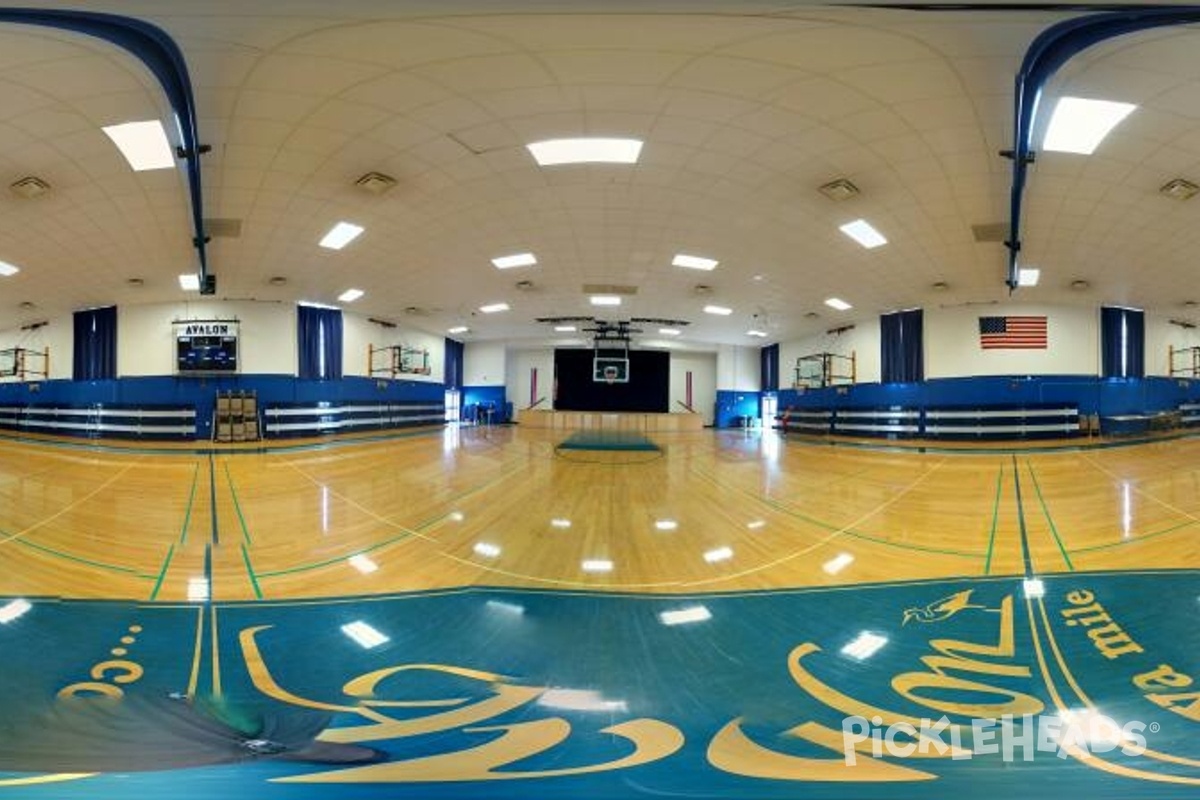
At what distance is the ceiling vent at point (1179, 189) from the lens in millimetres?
5344

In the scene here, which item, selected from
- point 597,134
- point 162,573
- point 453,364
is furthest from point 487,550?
point 453,364

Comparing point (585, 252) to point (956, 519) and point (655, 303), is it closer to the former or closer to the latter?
point (655, 303)

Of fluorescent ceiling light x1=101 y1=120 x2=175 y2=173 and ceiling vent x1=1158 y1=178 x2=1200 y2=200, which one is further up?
fluorescent ceiling light x1=101 y1=120 x2=175 y2=173

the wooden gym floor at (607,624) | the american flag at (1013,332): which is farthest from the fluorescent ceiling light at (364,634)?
the american flag at (1013,332)

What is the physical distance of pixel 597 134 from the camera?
463 centimetres

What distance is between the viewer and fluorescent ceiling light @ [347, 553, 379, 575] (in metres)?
2.71

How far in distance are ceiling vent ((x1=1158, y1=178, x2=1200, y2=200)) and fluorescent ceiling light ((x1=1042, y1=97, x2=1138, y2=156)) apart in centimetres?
143

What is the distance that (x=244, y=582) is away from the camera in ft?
8.36

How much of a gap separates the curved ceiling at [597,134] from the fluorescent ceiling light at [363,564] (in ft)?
10.8

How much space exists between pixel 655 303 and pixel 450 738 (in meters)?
11.3

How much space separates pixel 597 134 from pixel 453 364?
15410 mm

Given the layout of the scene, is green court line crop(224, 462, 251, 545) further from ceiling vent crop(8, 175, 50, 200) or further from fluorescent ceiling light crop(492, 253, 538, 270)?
fluorescent ceiling light crop(492, 253, 538, 270)

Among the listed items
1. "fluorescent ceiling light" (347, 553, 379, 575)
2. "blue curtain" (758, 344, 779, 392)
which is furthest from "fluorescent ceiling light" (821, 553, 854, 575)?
"blue curtain" (758, 344, 779, 392)

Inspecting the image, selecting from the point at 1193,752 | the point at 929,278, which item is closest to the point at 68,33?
the point at 1193,752
